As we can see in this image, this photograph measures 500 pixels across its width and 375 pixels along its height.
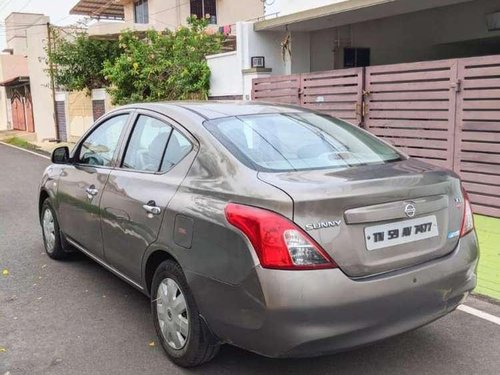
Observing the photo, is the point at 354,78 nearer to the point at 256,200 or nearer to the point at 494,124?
the point at 494,124

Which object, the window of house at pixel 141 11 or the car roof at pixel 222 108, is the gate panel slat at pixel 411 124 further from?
the window of house at pixel 141 11

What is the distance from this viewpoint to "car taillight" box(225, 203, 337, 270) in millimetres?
2664

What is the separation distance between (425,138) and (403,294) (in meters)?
5.34

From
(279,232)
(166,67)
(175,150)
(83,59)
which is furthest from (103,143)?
(83,59)

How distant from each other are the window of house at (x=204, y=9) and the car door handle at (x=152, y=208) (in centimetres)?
2160

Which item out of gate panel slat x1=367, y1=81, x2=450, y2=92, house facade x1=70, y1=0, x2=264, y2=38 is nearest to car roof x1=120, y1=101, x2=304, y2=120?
gate panel slat x1=367, y1=81, x2=450, y2=92

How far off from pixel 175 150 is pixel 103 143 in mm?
1313

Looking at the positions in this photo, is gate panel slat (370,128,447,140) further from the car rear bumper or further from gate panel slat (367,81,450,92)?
the car rear bumper

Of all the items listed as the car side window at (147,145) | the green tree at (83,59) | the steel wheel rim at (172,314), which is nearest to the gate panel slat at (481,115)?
the car side window at (147,145)

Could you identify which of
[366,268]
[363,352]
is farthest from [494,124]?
[366,268]

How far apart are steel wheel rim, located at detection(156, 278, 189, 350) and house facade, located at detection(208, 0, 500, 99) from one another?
7.58m

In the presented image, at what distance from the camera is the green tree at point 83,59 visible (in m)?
19.7

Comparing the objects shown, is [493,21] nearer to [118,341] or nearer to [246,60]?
[246,60]

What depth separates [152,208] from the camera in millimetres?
3484
